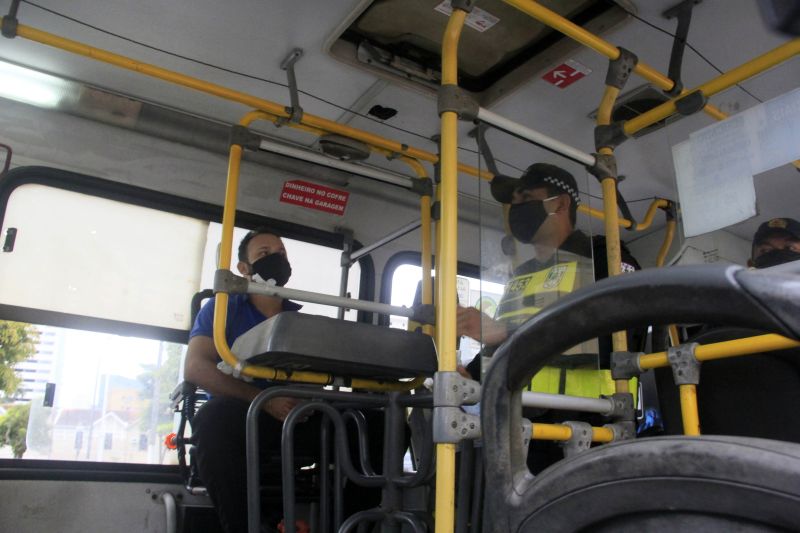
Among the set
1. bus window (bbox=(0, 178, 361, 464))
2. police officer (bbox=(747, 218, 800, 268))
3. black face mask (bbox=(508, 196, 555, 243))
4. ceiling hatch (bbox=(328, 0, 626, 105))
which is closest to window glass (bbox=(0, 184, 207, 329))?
bus window (bbox=(0, 178, 361, 464))

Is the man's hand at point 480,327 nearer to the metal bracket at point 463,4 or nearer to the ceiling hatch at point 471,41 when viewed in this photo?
the metal bracket at point 463,4

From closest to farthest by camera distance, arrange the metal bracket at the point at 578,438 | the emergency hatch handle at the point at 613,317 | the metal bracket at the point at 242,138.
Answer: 1. the emergency hatch handle at the point at 613,317
2. the metal bracket at the point at 578,438
3. the metal bracket at the point at 242,138

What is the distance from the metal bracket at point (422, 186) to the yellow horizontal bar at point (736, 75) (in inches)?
37.8

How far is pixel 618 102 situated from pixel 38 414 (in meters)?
3.27

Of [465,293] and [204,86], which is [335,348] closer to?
[465,293]

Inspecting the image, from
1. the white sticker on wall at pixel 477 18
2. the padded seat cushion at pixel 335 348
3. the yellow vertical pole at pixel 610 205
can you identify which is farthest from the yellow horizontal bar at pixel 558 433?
the white sticker on wall at pixel 477 18

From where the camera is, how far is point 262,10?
2686 mm

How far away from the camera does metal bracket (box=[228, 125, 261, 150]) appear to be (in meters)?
2.59

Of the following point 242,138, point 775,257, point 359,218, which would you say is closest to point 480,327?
point 775,257

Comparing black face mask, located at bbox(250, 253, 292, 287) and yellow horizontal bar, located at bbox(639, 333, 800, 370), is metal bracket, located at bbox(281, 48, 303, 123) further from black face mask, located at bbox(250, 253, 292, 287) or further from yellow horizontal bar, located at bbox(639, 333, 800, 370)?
yellow horizontal bar, located at bbox(639, 333, 800, 370)

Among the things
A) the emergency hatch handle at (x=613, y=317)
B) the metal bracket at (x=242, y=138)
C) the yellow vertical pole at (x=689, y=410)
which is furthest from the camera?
the metal bracket at (x=242, y=138)

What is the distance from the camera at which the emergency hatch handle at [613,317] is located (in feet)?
1.35

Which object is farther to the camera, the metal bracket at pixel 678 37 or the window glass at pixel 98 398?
the window glass at pixel 98 398

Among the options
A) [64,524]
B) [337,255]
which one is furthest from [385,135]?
[64,524]
